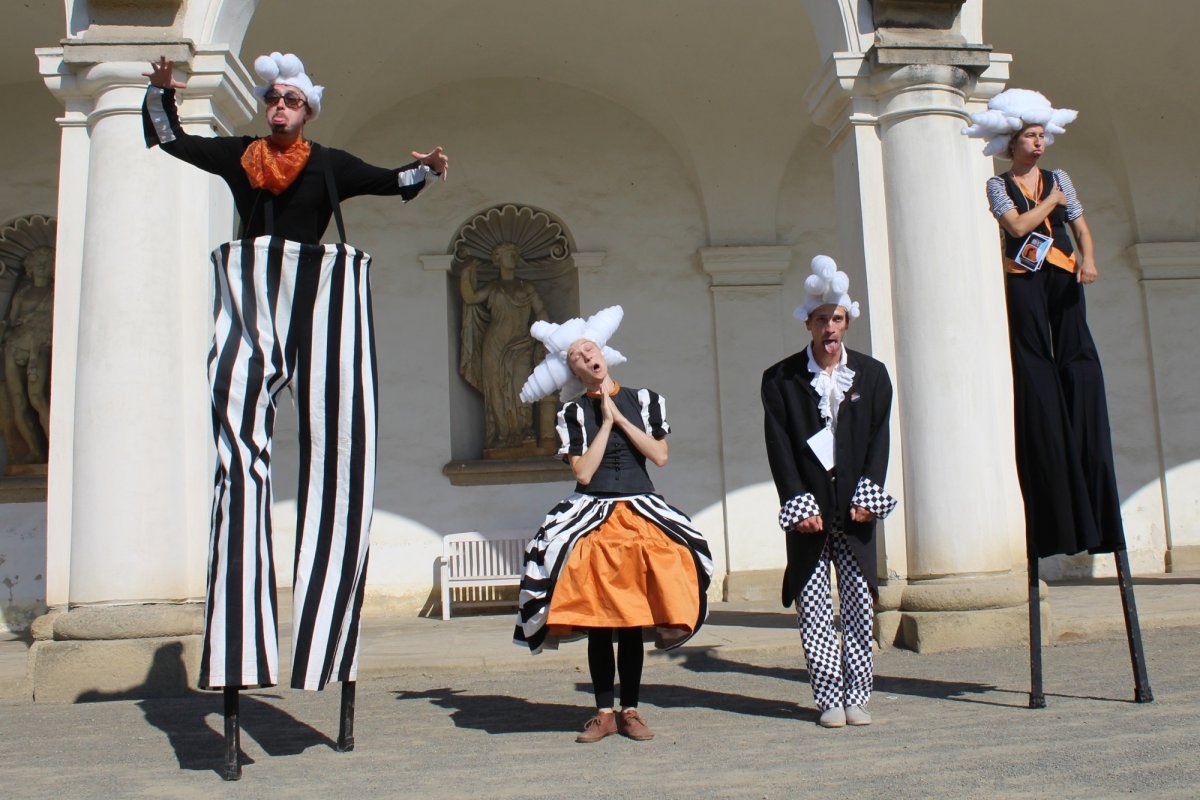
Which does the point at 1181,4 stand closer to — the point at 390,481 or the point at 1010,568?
the point at 1010,568

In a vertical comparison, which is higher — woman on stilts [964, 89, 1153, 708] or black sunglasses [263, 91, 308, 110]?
A: black sunglasses [263, 91, 308, 110]

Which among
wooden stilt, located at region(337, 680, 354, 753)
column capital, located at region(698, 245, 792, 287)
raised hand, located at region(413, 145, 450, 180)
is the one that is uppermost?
column capital, located at region(698, 245, 792, 287)

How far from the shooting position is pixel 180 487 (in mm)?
5594

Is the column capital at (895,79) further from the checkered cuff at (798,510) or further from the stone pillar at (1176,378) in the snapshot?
the stone pillar at (1176,378)

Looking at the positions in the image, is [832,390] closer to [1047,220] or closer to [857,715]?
[1047,220]

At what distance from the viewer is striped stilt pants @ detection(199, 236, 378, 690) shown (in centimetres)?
352

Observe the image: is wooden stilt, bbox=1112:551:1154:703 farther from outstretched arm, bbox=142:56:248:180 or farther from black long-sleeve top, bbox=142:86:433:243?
outstretched arm, bbox=142:56:248:180

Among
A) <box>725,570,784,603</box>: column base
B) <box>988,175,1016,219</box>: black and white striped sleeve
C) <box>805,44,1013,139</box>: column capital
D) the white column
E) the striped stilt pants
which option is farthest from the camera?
<box>725,570,784,603</box>: column base

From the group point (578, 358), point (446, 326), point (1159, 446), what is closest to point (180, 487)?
point (578, 358)

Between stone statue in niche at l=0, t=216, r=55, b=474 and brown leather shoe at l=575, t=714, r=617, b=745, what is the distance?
6905 millimetres

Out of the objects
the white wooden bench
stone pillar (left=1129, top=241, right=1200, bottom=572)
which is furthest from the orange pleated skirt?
stone pillar (left=1129, top=241, right=1200, bottom=572)

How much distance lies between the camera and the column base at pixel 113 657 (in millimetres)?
5277

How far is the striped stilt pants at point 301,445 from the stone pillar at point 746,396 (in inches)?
248

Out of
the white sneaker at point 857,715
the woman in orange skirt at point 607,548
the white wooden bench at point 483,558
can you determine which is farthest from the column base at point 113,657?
the white wooden bench at point 483,558
